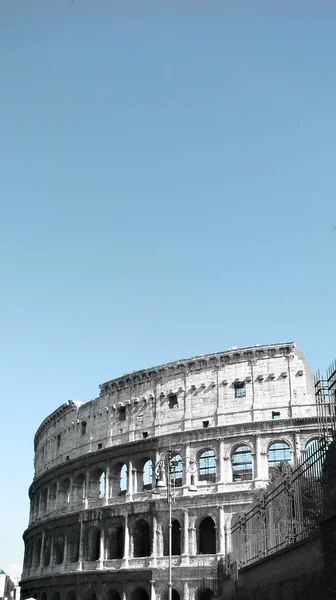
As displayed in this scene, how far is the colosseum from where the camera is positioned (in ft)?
120

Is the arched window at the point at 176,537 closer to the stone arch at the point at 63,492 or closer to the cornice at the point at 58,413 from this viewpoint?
the stone arch at the point at 63,492

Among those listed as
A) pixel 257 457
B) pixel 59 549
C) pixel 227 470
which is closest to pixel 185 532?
pixel 227 470

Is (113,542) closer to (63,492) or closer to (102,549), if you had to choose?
(102,549)

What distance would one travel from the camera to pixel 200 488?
38.0m

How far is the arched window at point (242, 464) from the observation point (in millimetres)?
37844

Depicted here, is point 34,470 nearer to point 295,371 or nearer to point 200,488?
point 200,488

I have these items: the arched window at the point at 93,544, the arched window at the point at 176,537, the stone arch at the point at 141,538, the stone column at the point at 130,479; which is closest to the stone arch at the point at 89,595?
the arched window at the point at 93,544

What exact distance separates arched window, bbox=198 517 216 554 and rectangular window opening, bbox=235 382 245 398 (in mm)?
6804

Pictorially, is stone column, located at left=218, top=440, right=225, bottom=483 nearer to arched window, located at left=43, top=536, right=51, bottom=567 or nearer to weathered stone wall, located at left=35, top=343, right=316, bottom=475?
weathered stone wall, located at left=35, top=343, right=316, bottom=475

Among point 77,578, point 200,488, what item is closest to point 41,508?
point 77,578

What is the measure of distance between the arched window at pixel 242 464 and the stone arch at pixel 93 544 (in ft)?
32.2

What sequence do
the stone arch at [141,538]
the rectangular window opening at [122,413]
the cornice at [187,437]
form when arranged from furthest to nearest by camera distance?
the rectangular window opening at [122,413], the stone arch at [141,538], the cornice at [187,437]

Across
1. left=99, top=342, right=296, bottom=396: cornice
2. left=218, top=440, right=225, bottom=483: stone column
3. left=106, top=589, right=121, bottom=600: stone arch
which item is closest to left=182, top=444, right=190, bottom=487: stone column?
left=218, top=440, right=225, bottom=483: stone column

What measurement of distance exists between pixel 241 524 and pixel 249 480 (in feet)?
51.8
